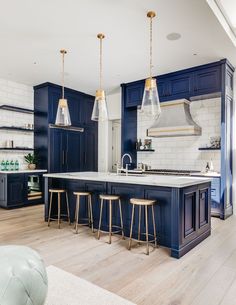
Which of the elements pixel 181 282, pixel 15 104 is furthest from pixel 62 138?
pixel 181 282

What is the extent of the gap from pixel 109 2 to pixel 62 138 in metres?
4.14

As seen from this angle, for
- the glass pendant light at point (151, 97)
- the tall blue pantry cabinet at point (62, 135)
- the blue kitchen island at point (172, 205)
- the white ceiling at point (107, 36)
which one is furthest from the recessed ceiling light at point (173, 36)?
the tall blue pantry cabinet at point (62, 135)

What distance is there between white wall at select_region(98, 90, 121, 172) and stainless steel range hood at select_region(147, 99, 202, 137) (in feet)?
6.05

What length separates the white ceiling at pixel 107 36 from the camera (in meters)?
3.07

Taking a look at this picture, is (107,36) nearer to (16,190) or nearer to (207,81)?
(207,81)

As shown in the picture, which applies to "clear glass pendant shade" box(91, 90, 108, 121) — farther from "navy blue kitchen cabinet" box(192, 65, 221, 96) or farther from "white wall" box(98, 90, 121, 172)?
"white wall" box(98, 90, 121, 172)

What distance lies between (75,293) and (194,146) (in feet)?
14.5

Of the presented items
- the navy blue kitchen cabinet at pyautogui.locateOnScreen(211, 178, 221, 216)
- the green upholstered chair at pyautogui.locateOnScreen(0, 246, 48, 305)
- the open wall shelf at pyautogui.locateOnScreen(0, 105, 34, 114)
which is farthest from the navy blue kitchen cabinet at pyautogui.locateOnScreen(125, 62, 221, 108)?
the green upholstered chair at pyautogui.locateOnScreen(0, 246, 48, 305)

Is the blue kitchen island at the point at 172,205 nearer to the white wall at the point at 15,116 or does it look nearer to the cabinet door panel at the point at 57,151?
the cabinet door panel at the point at 57,151

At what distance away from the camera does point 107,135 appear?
7555 millimetres

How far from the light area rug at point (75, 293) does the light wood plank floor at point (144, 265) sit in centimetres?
9

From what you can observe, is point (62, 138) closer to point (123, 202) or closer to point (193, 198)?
point (123, 202)

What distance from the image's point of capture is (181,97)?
5.29 metres

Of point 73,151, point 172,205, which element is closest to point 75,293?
point 172,205
